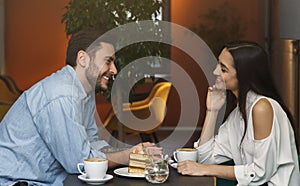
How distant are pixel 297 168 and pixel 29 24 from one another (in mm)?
5288

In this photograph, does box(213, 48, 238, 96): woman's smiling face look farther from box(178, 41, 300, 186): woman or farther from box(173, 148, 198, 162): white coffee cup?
box(173, 148, 198, 162): white coffee cup

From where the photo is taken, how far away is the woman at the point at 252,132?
2.25m

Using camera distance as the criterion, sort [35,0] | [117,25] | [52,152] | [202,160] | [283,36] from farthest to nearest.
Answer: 1. [35,0]
2. [117,25]
3. [283,36]
4. [202,160]
5. [52,152]

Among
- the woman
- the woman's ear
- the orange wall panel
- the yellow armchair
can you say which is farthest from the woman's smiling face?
the orange wall panel

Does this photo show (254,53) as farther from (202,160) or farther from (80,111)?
(80,111)

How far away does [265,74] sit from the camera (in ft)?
7.63

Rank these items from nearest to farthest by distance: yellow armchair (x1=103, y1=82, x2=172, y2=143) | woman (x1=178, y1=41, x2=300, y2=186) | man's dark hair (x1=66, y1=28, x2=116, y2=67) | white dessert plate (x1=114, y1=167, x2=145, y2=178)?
white dessert plate (x1=114, y1=167, x2=145, y2=178)
woman (x1=178, y1=41, x2=300, y2=186)
man's dark hair (x1=66, y1=28, x2=116, y2=67)
yellow armchair (x1=103, y1=82, x2=172, y2=143)

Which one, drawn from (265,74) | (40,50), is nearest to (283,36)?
(265,74)

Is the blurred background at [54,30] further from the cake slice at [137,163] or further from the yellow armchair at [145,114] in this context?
the cake slice at [137,163]

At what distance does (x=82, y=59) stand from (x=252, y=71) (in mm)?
646

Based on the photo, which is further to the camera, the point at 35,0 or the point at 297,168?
the point at 35,0

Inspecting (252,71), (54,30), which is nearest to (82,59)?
(252,71)

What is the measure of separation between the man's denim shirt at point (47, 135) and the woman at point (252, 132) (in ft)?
1.31

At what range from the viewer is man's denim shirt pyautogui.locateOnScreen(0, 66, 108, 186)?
2127 mm
